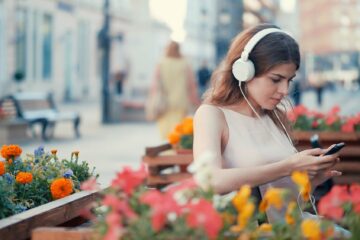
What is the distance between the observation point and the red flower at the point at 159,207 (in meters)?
1.73

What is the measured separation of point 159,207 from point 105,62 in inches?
840

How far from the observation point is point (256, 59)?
10.4ft

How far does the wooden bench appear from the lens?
1547 cm

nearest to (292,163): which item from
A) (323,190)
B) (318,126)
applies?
(323,190)

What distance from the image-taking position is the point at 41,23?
115 ft

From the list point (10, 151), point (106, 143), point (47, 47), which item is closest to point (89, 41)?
point (47, 47)

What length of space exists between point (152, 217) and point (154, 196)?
0.07 metres

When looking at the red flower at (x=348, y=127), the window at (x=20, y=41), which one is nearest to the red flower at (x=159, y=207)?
the red flower at (x=348, y=127)

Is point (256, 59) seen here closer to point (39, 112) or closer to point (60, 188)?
point (60, 188)

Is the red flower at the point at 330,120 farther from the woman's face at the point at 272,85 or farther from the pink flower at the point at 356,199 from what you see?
the pink flower at the point at 356,199

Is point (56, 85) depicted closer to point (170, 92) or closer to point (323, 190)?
point (170, 92)

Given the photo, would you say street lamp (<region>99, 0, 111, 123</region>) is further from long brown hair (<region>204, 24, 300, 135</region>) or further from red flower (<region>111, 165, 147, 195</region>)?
red flower (<region>111, 165, 147, 195</region>)

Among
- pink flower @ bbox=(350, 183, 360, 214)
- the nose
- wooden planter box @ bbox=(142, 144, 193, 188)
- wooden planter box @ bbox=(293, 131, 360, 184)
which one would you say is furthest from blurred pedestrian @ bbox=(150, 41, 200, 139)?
pink flower @ bbox=(350, 183, 360, 214)

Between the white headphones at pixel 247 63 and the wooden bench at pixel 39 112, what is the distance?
40.3ft
